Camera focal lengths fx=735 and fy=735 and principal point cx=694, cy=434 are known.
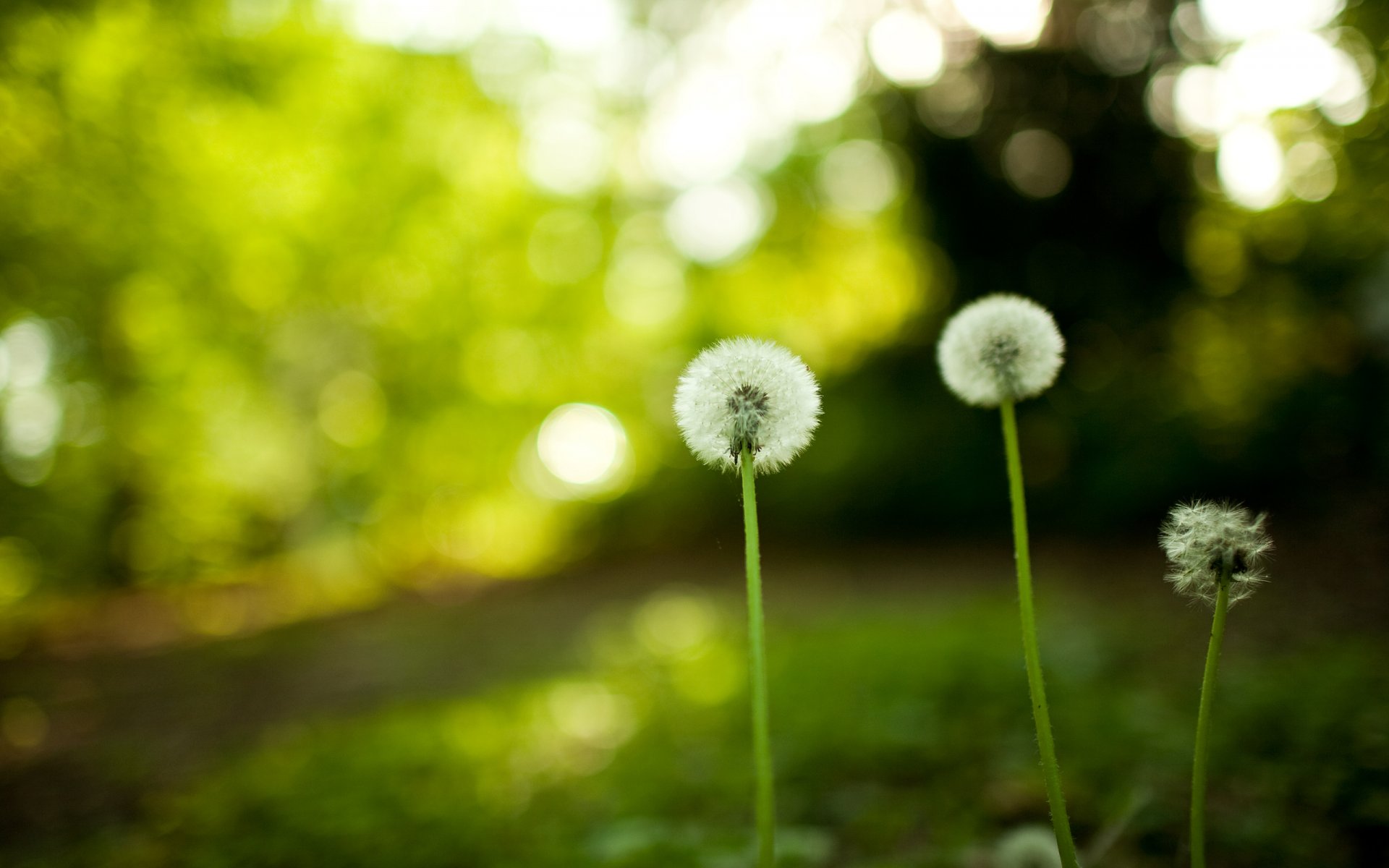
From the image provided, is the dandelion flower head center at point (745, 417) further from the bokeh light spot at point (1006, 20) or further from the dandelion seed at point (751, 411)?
the bokeh light spot at point (1006, 20)

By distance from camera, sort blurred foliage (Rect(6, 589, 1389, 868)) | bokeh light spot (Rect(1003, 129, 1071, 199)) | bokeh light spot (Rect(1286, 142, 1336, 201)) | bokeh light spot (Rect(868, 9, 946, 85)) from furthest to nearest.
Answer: bokeh light spot (Rect(868, 9, 946, 85))
bokeh light spot (Rect(1003, 129, 1071, 199))
bokeh light spot (Rect(1286, 142, 1336, 201))
blurred foliage (Rect(6, 589, 1389, 868))

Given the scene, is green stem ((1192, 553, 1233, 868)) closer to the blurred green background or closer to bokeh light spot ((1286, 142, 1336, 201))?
the blurred green background

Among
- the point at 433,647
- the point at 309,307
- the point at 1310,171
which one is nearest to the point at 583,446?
the point at 309,307

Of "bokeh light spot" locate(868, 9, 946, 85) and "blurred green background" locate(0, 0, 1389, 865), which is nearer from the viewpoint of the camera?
"blurred green background" locate(0, 0, 1389, 865)

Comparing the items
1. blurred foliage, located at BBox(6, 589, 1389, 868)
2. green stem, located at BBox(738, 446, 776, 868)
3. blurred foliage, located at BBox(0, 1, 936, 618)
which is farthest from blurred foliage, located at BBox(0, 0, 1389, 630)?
green stem, located at BBox(738, 446, 776, 868)

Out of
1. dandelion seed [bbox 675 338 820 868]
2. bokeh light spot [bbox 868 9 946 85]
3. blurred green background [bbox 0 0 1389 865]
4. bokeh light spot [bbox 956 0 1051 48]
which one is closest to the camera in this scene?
dandelion seed [bbox 675 338 820 868]

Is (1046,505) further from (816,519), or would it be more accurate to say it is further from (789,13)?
(789,13)

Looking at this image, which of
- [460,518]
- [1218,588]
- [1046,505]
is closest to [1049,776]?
[1218,588]

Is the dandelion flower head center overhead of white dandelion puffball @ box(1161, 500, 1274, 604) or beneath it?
overhead

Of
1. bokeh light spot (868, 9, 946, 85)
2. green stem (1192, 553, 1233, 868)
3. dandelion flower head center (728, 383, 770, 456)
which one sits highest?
bokeh light spot (868, 9, 946, 85)
